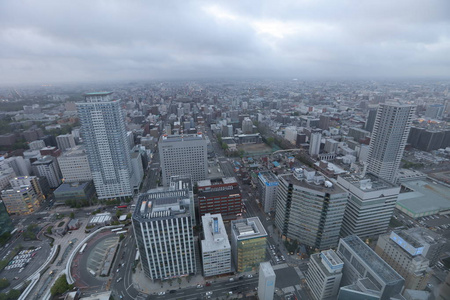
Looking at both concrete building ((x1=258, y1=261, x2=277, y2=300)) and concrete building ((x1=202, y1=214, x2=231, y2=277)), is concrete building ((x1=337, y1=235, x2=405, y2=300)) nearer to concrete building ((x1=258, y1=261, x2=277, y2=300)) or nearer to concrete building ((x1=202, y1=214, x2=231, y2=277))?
concrete building ((x1=258, y1=261, x2=277, y2=300))

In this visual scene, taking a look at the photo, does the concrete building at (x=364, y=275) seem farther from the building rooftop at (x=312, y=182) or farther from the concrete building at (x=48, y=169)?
the concrete building at (x=48, y=169)

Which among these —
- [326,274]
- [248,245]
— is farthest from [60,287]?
[326,274]

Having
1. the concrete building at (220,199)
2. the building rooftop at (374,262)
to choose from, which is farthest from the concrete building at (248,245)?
the building rooftop at (374,262)

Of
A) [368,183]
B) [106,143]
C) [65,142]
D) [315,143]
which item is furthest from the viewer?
[315,143]

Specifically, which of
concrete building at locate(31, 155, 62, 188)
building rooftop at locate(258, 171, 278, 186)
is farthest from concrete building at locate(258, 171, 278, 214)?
concrete building at locate(31, 155, 62, 188)

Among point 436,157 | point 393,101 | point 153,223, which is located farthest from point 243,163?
point 436,157

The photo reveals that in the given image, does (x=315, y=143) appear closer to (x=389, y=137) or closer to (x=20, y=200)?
(x=389, y=137)

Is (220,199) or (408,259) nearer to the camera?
(408,259)
